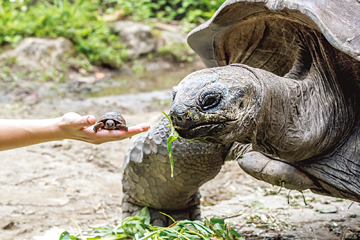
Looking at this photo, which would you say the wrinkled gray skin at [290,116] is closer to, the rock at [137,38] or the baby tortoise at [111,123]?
the baby tortoise at [111,123]

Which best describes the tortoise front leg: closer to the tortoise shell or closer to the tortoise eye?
the tortoise shell

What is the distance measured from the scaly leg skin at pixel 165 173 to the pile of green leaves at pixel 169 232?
18 cm

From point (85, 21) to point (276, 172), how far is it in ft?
27.6

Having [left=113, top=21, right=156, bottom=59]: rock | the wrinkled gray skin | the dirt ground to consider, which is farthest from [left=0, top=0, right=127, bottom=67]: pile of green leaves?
the wrinkled gray skin

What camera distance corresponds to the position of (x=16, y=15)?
8836 mm

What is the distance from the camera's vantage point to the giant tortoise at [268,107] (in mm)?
1333

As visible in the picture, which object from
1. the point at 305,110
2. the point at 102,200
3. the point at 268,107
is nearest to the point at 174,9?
the point at 102,200

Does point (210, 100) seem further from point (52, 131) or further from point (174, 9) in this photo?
point (174, 9)

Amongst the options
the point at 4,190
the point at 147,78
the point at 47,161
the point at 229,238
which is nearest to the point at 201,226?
the point at 229,238

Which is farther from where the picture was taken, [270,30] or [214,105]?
[270,30]

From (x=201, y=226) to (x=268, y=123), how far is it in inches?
33.6

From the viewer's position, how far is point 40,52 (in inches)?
302

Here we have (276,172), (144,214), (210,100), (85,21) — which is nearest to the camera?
(210,100)

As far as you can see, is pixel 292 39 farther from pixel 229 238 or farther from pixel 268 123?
pixel 229 238
